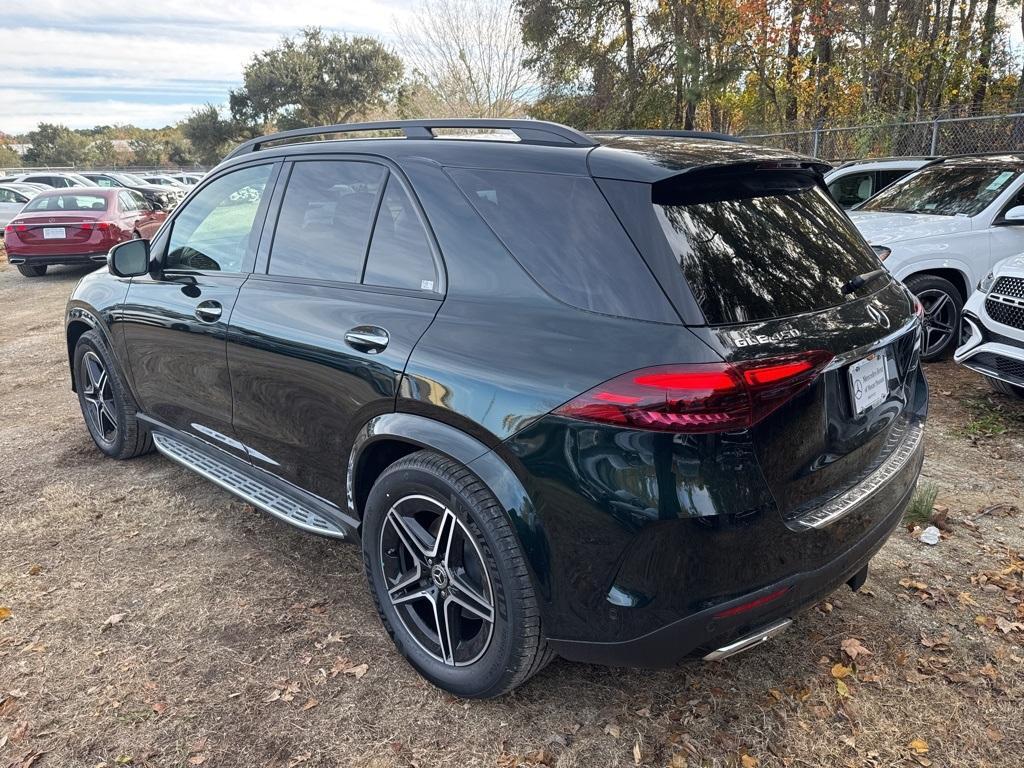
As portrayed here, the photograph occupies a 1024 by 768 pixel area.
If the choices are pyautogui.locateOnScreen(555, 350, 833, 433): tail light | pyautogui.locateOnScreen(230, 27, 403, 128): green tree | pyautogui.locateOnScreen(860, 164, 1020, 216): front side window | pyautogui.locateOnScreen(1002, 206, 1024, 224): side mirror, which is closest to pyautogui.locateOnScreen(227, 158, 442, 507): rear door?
pyautogui.locateOnScreen(555, 350, 833, 433): tail light

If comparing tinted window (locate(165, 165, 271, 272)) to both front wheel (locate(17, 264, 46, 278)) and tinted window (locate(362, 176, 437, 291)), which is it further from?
front wheel (locate(17, 264, 46, 278))

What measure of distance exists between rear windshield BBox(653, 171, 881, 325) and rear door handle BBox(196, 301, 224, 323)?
211 cm

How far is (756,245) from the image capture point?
2.27 meters

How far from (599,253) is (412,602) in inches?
55.9

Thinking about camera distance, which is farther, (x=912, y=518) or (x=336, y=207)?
(x=912, y=518)

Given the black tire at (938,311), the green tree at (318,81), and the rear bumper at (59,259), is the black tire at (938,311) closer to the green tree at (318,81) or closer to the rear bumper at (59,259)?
the rear bumper at (59,259)

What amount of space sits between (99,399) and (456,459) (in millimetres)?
3383

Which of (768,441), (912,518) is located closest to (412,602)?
(768,441)

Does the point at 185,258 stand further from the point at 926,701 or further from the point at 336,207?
the point at 926,701

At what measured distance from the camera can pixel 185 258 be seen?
12.5 ft

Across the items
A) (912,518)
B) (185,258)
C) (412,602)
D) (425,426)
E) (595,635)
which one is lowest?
(912,518)

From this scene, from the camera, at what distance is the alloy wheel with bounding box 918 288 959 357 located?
6363 mm

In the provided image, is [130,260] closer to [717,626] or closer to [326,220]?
[326,220]

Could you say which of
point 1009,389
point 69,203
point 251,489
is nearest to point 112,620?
point 251,489
